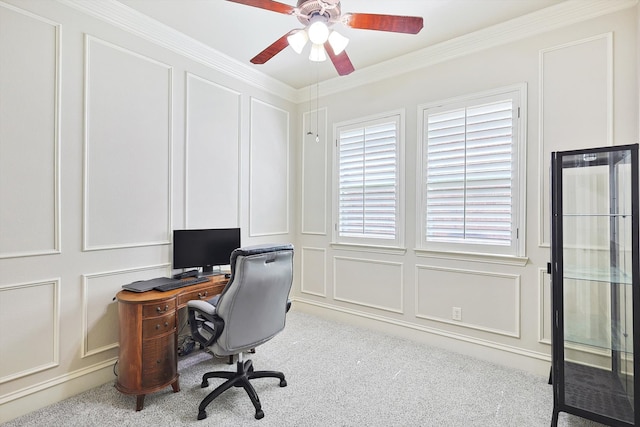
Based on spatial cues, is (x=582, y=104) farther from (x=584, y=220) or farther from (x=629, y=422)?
(x=629, y=422)

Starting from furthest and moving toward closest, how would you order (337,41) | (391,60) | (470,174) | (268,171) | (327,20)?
1. (268,171)
2. (391,60)
3. (470,174)
4. (337,41)
5. (327,20)

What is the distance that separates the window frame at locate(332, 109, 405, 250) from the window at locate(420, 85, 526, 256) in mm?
241

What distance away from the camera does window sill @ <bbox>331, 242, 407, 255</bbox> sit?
3404 millimetres

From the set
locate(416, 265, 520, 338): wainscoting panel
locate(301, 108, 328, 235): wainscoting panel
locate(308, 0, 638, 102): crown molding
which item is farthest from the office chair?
locate(308, 0, 638, 102): crown molding

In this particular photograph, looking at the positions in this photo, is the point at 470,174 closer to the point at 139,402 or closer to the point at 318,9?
the point at 318,9

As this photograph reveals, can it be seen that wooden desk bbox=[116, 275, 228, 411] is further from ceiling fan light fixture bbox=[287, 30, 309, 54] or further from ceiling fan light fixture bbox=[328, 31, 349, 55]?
ceiling fan light fixture bbox=[328, 31, 349, 55]

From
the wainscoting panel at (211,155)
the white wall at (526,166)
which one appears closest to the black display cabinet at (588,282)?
the white wall at (526,166)

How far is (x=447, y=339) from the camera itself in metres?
3.08

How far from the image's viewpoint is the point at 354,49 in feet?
10.4

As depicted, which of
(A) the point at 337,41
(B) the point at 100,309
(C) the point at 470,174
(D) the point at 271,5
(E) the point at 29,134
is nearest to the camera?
(D) the point at 271,5

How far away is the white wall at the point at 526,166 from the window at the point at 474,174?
0.09 metres

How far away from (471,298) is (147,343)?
2.76 m

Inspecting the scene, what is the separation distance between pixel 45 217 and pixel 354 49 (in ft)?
9.84

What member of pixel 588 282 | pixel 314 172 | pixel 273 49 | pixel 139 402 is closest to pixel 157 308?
pixel 139 402
